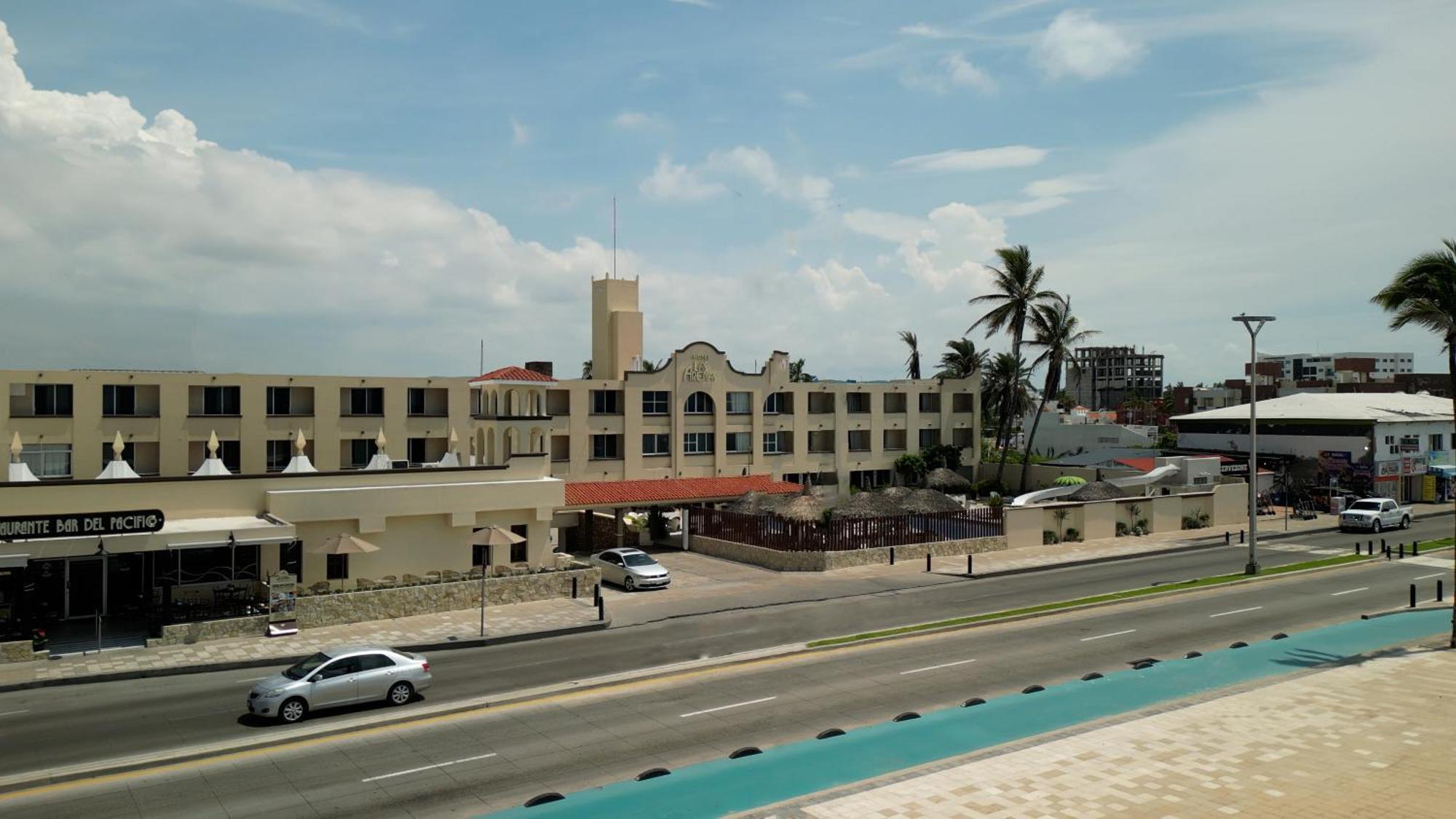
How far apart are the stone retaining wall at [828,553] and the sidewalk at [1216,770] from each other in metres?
21.5

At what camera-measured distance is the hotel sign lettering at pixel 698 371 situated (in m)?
56.6

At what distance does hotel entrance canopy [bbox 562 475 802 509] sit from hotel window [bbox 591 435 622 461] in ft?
6.22

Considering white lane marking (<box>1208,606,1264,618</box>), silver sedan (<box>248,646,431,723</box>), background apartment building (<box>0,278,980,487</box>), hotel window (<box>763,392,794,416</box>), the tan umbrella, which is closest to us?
silver sedan (<box>248,646,431,723</box>)

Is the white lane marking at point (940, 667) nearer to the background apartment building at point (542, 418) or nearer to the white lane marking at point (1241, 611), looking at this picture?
the white lane marking at point (1241, 611)

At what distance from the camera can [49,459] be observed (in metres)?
39.0

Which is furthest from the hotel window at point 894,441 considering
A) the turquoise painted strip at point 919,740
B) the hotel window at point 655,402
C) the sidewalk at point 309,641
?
the turquoise painted strip at point 919,740

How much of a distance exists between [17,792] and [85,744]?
2.67 meters

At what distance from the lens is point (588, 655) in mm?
26484

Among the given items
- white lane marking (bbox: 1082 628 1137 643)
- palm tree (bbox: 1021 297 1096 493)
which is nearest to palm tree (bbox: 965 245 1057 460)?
palm tree (bbox: 1021 297 1096 493)

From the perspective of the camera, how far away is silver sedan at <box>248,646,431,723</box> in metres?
20.2

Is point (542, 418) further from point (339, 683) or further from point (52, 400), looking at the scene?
point (339, 683)

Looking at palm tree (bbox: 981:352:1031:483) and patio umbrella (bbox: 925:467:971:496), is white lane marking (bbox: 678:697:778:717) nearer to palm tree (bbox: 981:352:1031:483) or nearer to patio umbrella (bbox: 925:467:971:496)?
patio umbrella (bbox: 925:467:971:496)

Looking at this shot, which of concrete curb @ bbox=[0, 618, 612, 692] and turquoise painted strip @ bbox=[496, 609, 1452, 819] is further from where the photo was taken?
concrete curb @ bbox=[0, 618, 612, 692]

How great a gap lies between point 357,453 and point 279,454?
3.25 m
